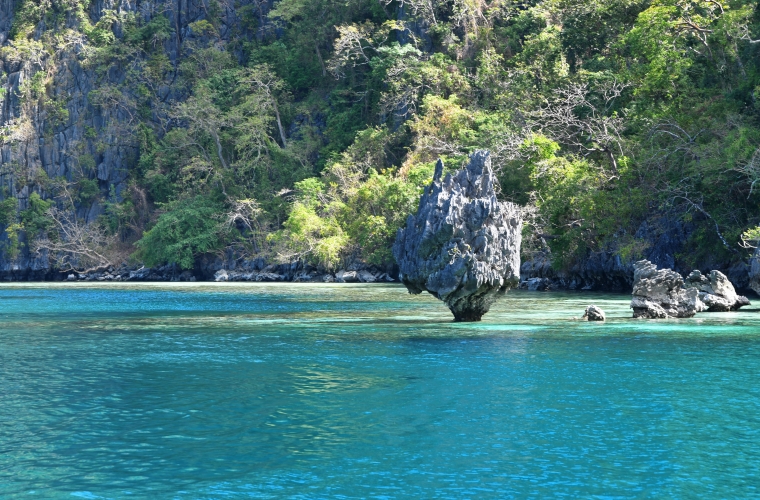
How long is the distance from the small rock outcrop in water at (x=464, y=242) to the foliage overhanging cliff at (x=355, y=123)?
32.5ft

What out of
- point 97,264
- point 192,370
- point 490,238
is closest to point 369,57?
point 97,264

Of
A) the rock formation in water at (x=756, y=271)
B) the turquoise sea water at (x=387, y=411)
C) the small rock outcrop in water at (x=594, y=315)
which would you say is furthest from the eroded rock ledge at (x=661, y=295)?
the rock formation in water at (x=756, y=271)

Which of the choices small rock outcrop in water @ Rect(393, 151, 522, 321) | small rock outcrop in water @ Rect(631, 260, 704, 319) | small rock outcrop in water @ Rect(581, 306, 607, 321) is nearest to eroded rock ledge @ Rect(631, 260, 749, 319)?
small rock outcrop in water @ Rect(631, 260, 704, 319)

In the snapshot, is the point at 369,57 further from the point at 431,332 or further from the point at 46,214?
the point at 431,332

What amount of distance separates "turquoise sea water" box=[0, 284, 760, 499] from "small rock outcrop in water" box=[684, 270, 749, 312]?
4119 mm

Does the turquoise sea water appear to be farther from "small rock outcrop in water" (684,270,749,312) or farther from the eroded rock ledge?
"small rock outcrop in water" (684,270,749,312)

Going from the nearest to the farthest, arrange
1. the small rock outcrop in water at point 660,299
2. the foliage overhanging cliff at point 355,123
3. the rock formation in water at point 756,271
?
the small rock outcrop in water at point 660,299, the rock formation in water at point 756,271, the foliage overhanging cliff at point 355,123

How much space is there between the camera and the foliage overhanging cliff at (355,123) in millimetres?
40688

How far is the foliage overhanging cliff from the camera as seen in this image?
4069cm

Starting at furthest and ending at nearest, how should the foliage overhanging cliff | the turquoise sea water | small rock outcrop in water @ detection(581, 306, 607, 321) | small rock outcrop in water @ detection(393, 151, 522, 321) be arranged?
the foliage overhanging cliff → small rock outcrop in water @ detection(581, 306, 607, 321) → small rock outcrop in water @ detection(393, 151, 522, 321) → the turquoise sea water

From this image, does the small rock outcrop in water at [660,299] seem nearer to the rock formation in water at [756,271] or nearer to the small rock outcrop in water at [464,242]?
the rock formation in water at [756,271]

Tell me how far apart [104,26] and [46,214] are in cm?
1991

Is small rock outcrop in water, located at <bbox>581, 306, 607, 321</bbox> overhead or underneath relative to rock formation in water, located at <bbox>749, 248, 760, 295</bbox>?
underneath

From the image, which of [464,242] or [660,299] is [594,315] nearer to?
[660,299]
